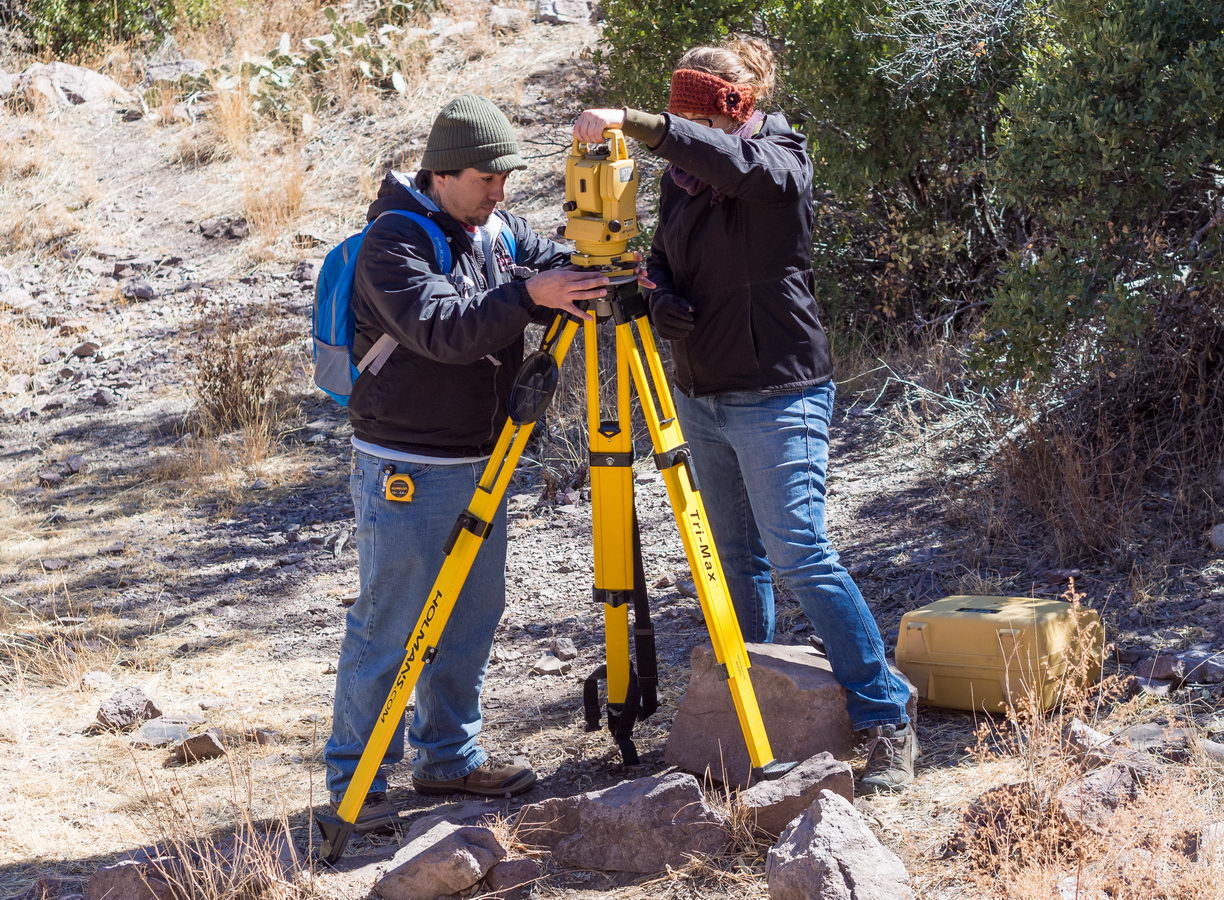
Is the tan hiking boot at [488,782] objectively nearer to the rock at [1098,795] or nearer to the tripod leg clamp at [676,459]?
the tripod leg clamp at [676,459]

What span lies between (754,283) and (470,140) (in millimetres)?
790

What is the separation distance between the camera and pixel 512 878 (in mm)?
3006

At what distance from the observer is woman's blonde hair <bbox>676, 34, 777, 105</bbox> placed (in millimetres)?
3145

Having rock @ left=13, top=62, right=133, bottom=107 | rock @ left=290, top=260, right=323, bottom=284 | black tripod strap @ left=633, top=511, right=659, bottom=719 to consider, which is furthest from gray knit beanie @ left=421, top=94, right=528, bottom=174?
rock @ left=13, top=62, right=133, bottom=107

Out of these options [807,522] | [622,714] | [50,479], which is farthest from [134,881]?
[50,479]

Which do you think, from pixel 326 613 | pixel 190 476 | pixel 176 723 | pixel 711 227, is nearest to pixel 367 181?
pixel 190 476

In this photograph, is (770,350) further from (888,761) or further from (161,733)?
(161,733)

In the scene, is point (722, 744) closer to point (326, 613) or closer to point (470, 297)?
point (470, 297)

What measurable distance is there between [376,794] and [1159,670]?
7.39 feet

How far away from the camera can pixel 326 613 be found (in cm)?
549

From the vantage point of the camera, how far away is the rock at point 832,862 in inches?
99.8

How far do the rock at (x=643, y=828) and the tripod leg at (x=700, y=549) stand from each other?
0.18 m

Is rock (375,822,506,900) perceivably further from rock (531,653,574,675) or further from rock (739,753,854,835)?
rock (531,653,574,675)

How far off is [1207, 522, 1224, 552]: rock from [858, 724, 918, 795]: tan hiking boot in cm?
176
